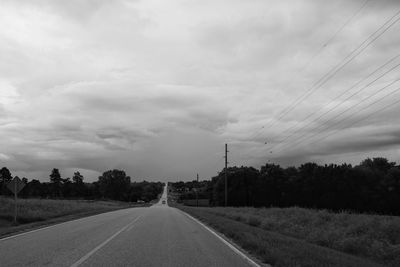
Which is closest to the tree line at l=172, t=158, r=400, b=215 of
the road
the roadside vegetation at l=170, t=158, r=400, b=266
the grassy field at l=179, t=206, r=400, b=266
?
the roadside vegetation at l=170, t=158, r=400, b=266

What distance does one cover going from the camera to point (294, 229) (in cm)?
2597

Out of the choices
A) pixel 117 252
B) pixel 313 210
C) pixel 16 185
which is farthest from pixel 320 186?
pixel 117 252

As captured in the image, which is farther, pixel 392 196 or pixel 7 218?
pixel 392 196

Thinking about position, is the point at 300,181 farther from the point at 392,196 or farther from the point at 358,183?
the point at 392,196

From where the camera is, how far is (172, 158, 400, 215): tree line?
10631cm

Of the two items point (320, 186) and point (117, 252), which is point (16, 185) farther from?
point (320, 186)

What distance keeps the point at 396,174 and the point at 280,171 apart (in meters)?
38.6

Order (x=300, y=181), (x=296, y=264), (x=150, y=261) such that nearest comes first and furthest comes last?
(x=296, y=264) < (x=150, y=261) < (x=300, y=181)

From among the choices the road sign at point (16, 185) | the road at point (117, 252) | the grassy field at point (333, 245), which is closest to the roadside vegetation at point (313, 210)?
the grassy field at point (333, 245)

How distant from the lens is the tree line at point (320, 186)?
10631cm

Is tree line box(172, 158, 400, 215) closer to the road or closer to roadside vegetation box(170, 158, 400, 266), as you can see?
roadside vegetation box(170, 158, 400, 266)

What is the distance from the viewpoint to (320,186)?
121250 millimetres

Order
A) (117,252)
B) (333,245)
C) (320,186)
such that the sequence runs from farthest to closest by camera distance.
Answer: (320,186), (333,245), (117,252)

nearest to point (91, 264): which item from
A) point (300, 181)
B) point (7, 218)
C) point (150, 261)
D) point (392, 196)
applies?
point (150, 261)
